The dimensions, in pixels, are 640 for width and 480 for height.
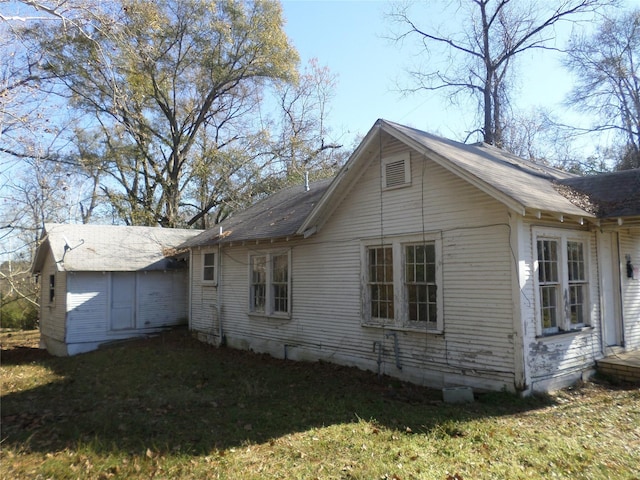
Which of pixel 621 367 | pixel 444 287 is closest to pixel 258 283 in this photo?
pixel 444 287

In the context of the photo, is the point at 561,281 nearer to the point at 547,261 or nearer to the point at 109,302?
the point at 547,261

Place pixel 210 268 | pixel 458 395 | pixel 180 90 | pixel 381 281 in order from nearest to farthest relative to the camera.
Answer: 1. pixel 458 395
2. pixel 381 281
3. pixel 210 268
4. pixel 180 90

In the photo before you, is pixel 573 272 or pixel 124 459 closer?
pixel 124 459

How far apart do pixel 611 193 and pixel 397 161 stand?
436 cm

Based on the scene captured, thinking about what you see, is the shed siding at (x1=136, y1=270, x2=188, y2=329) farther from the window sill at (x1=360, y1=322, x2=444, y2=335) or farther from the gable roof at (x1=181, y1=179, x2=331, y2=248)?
the window sill at (x1=360, y1=322, x2=444, y2=335)

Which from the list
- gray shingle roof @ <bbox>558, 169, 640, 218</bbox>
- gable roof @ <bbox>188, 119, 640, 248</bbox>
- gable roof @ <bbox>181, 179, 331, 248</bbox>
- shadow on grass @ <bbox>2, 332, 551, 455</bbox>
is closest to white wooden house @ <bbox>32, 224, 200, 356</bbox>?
gable roof @ <bbox>181, 179, 331, 248</bbox>

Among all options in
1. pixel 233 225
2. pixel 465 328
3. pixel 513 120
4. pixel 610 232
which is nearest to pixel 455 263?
pixel 465 328

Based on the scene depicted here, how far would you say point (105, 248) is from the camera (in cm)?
1731

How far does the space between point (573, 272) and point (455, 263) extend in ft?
8.30

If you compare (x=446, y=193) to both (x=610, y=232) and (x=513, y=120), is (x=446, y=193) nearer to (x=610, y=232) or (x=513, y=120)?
(x=610, y=232)

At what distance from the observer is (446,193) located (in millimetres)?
8844

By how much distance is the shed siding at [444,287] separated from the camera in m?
8.05

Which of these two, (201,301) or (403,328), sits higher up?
(201,301)

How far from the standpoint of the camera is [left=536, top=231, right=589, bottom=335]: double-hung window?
331 inches
